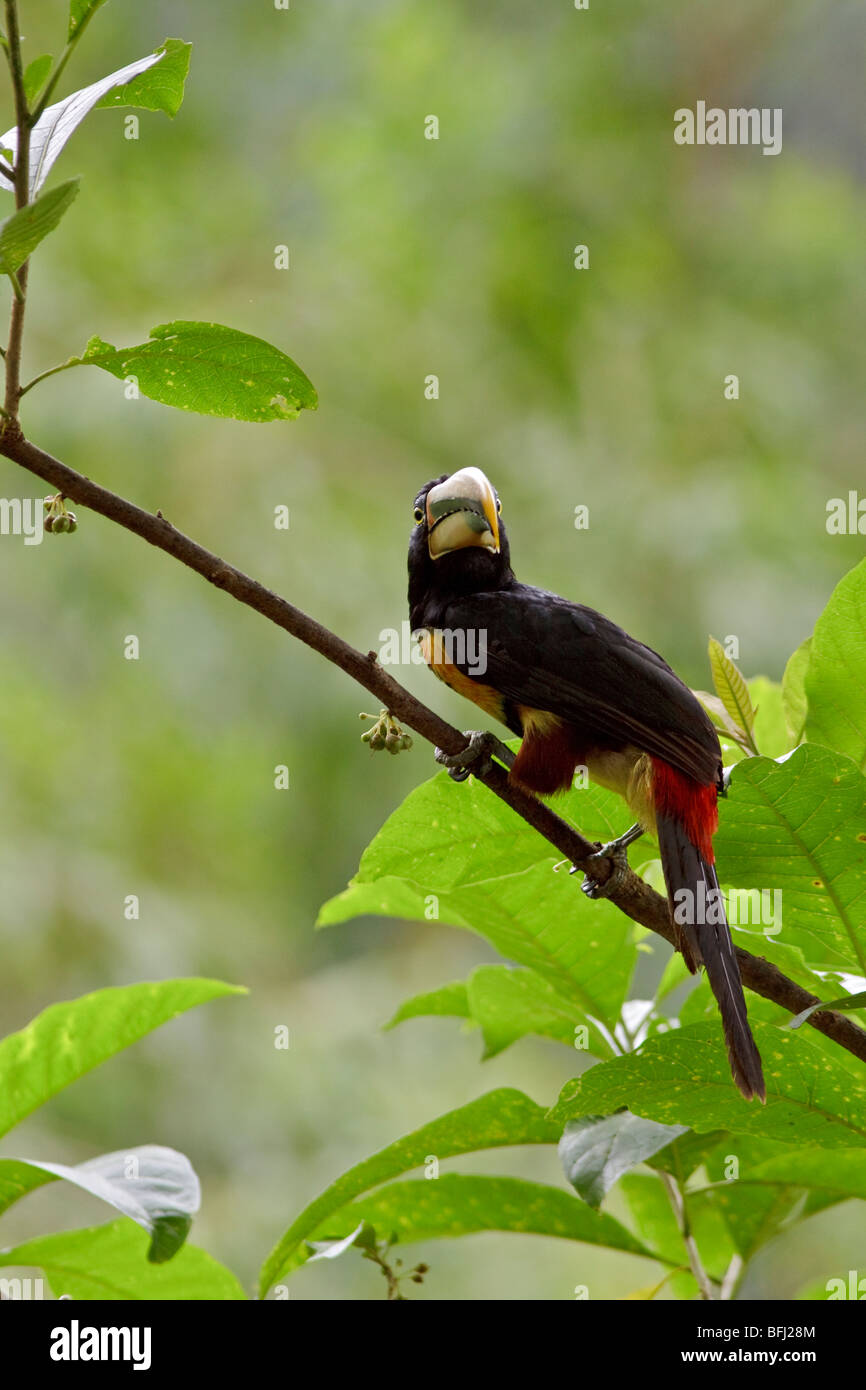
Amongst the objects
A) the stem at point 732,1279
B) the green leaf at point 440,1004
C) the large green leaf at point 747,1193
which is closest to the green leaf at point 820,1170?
the large green leaf at point 747,1193

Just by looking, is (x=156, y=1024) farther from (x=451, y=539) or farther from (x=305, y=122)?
(x=305, y=122)

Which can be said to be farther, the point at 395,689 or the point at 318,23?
the point at 318,23

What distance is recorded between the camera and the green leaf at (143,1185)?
3.35 feet

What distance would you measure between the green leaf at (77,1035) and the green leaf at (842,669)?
0.58 m

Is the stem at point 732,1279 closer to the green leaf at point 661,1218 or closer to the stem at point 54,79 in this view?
the green leaf at point 661,1218

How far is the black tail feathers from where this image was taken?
1.00 meters

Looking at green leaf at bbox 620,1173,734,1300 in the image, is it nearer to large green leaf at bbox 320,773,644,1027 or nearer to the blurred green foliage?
large green leaf at bbox 320,773,644,1027

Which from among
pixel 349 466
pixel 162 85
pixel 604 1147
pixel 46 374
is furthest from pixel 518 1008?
pixel 349 466

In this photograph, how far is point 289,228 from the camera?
6328 millimetres

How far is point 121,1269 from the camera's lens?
1217 mm

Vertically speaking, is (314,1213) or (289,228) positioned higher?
(289,228)

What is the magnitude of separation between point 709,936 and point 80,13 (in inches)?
32.0
